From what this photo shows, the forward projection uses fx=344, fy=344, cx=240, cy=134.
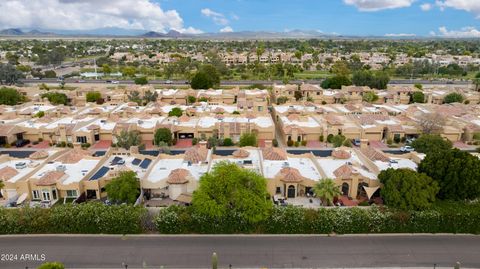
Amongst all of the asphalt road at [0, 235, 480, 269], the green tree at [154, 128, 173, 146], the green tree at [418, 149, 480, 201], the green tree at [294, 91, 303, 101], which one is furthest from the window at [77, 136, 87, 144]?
the green tree at [294, 91, 303, 101]

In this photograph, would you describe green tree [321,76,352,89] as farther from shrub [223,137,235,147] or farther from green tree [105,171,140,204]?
green tree [105,171,140,204]

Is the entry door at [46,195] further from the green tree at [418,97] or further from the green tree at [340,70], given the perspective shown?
the green tree at [340,70]

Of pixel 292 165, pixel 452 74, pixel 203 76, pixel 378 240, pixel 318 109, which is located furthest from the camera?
pixel 452 74

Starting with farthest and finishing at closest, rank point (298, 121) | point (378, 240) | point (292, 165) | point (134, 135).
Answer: point (298, 121), point (134, 135), point (292, 165), point (378, 240)

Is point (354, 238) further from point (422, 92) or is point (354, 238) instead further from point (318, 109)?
point (422, 92)

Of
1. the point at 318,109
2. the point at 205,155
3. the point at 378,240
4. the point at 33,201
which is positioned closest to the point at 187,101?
the point at 318,109

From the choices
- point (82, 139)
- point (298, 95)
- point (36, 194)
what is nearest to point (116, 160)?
→ point (36, 194)
